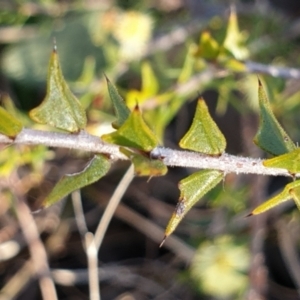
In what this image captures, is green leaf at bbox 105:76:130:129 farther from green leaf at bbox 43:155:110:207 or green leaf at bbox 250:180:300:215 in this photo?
green leaf at bbox 250:180:300:215

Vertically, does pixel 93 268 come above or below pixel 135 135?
below

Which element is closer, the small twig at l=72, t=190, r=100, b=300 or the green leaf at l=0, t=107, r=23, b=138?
the green leaf at l=0, t=107, r=23, b=138

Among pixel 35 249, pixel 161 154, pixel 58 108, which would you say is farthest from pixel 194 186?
pixel 35 249

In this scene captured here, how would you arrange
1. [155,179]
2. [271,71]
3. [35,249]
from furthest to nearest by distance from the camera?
[155,179] → [35,249] → [271,71]

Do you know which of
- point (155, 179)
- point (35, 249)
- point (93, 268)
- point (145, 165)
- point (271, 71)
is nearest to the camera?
point (145, 165)

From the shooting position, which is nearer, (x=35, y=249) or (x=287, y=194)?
(x=287, y=194)

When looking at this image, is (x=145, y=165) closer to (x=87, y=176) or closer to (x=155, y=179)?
(x=87, y=176)

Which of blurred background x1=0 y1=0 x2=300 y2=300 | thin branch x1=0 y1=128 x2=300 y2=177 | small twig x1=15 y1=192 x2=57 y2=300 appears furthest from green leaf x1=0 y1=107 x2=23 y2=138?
small twig x1=15 y1=192 x2=57 y2=300
